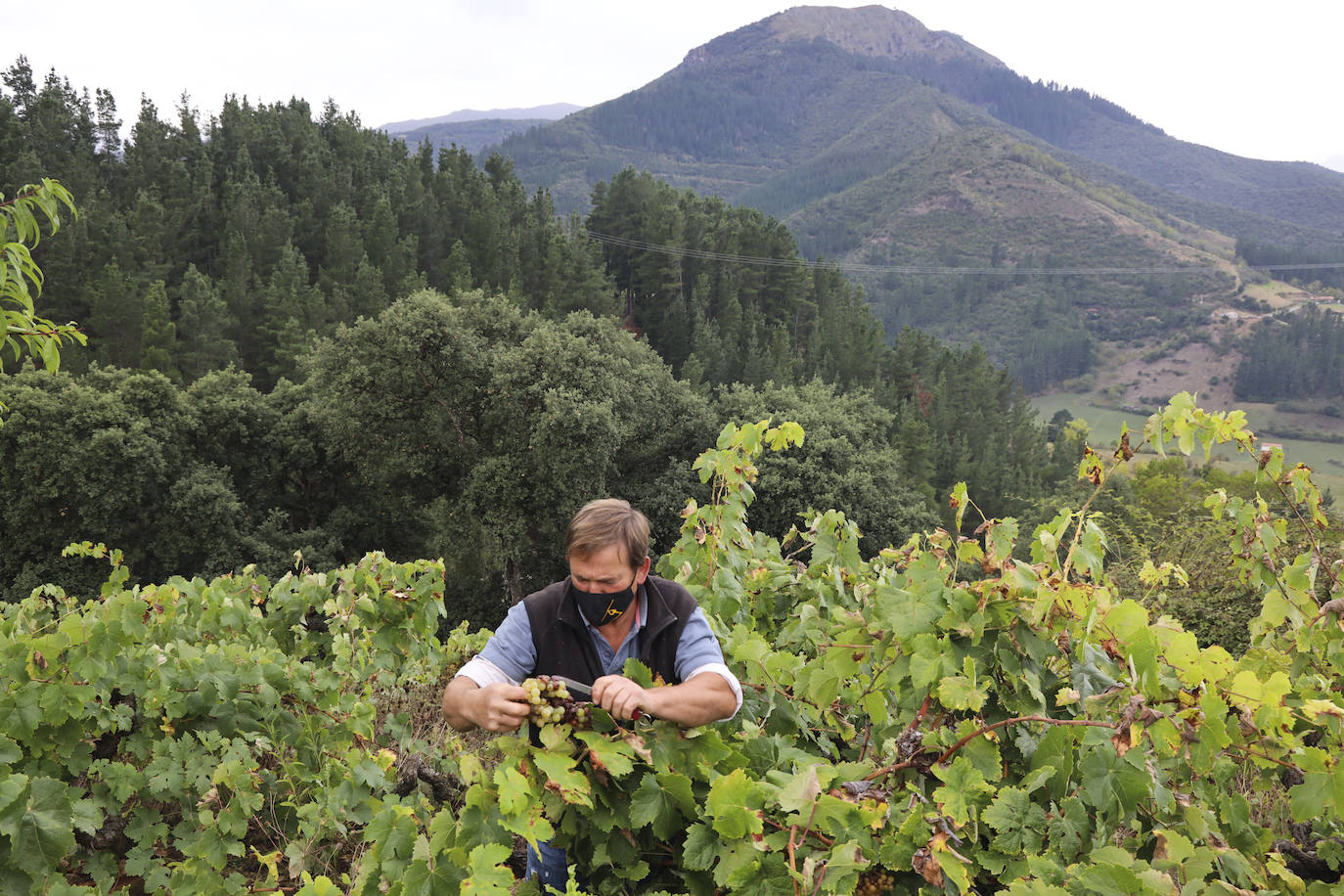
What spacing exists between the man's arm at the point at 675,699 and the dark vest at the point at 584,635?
0.29 m

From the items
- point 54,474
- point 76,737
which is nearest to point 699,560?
point 76,737

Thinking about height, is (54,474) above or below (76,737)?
below

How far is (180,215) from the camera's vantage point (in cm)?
4700

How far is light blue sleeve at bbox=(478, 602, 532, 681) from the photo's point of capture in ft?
8.25

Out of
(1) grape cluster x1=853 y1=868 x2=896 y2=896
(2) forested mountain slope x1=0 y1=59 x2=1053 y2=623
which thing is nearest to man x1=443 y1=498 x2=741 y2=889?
(1) grape cluster x1=853 y1=868 x2=896 y2=896

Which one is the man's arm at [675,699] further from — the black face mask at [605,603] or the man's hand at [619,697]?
the black face mask at [605,603]

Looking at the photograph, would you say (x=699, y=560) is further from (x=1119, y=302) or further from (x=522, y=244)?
(x=1119, y=302)

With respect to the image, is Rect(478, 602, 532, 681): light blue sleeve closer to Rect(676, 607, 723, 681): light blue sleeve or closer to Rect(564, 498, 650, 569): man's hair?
Rect(564, 498, 650, 569): man's hair

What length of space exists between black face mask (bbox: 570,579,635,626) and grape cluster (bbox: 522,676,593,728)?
1.74 feet

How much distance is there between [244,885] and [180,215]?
5306cm

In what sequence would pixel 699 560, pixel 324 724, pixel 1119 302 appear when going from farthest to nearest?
pixel 1119 302 → pixel 699 560 → pixel 324 724

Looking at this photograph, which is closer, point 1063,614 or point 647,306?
point 1063,614

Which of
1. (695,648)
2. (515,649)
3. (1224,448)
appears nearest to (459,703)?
(515,649)

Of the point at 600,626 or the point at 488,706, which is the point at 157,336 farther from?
the point at 488,706
